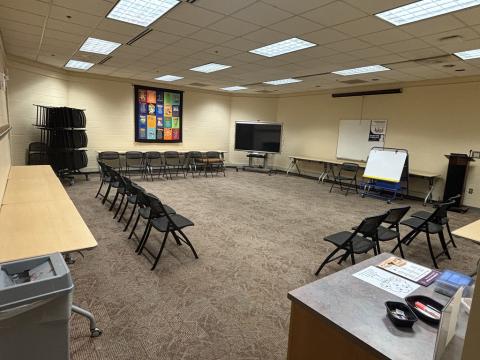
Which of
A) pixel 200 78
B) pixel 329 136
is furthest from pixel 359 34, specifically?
pixel 329 136

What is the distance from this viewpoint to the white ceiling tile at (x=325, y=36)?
397cm

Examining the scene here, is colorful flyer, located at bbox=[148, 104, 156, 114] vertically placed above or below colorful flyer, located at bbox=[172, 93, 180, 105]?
below

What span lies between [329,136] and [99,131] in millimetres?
6918

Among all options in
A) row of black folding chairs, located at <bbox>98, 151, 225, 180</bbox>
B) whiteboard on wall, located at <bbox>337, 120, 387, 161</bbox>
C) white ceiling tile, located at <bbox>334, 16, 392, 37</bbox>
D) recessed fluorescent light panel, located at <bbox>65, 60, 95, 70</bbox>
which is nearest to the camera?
white ceiling tile, located at <bbox>334, 16, 392, 37</bbox>

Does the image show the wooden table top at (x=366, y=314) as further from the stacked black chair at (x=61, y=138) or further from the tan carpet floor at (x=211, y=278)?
the stacked black chair at (x=61, y=138)

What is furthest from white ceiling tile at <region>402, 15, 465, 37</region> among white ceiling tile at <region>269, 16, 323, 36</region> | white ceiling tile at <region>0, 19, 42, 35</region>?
white ceiling tile at <region>0, 19, 42, 35</region>

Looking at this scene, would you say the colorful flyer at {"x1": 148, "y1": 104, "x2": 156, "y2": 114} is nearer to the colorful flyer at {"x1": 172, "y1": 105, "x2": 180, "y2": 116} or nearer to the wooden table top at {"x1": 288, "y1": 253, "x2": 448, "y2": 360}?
the colorful flyer at {"x1": 172, "y1": 105, "x2": 180, "y2": 116}

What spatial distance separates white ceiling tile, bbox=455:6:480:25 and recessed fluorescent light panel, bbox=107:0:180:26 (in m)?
3.12

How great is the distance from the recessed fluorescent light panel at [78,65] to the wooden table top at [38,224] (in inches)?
168

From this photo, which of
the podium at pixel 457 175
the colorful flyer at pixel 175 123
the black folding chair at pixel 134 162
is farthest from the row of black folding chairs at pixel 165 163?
the podium at pixel 457 175

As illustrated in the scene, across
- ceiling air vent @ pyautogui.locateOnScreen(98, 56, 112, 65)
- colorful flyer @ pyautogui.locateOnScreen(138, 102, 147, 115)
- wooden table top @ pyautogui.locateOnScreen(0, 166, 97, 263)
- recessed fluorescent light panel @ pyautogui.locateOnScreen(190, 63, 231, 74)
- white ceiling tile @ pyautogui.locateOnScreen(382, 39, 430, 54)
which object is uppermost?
recessed fluorescent light panel @ pyautogui.locateOnScreen(190, 63, 231, 74)

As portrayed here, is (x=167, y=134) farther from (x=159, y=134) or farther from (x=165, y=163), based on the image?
(x=165, y=163)

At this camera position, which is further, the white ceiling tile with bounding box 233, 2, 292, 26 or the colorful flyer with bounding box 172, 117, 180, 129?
the colorful flyer with bounding box 172, 117, 180, 129

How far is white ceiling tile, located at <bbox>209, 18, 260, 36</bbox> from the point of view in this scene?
375cm
